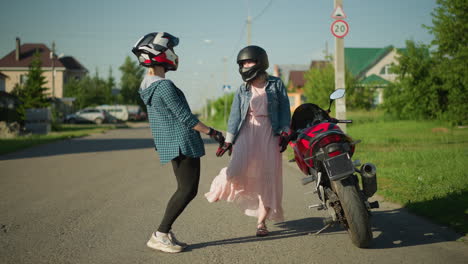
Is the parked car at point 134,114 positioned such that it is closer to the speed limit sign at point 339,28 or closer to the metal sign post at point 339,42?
the metal sign post at point 339,42

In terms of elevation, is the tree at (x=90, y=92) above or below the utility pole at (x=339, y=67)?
above

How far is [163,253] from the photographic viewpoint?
160 inches

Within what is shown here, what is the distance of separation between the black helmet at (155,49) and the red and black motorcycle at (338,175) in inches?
57.5

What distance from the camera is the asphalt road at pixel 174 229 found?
391 centimetres

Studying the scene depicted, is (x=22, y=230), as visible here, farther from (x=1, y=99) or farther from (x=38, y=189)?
(x=1, y=99)

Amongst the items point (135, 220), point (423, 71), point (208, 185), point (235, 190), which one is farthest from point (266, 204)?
point (423, 71)

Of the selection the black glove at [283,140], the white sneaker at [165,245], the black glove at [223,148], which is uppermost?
the black glove at [283,140]

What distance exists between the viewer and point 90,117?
154 feet

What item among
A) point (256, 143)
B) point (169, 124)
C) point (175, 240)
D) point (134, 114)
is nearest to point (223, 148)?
point (256, 143)

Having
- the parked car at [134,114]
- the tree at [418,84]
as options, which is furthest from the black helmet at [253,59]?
the parked car at [134,114]

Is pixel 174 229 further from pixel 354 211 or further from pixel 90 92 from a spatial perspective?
pixel 90 92

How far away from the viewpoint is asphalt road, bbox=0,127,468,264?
391 cm

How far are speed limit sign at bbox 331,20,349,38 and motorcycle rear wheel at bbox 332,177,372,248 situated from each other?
7.55 meters

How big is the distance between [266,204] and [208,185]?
340cm
